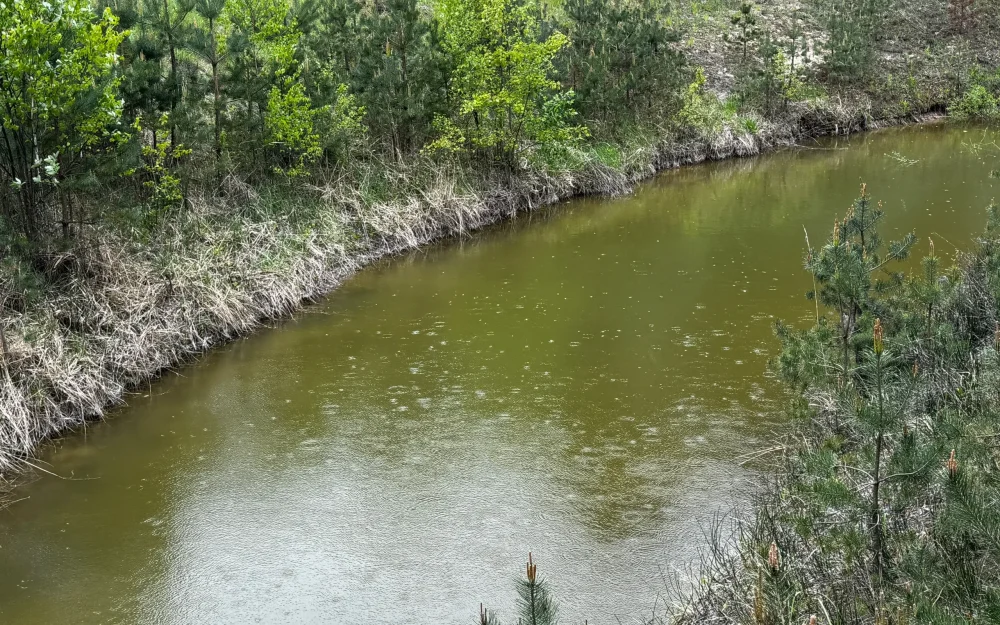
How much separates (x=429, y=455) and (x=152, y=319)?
364 cm

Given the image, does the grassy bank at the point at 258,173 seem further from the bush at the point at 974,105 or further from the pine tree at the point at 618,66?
the bush at the point at 974,105

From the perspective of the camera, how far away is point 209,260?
963 centimetres

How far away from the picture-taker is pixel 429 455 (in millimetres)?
6754

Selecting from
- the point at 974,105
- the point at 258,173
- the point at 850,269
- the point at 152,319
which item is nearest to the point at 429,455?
the point at 850,269

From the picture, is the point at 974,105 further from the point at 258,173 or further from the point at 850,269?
the point at 850,269

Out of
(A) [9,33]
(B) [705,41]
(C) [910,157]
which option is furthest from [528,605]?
(B) [705,41]

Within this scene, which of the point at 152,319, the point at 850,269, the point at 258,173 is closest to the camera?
the point at 850,269

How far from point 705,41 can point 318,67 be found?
15.1 meters

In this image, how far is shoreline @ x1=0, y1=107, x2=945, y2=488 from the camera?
7.07 meters

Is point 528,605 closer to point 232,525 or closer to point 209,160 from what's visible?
point 232,525

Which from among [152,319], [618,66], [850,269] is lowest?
[152,319]

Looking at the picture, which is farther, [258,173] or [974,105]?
[974,105]

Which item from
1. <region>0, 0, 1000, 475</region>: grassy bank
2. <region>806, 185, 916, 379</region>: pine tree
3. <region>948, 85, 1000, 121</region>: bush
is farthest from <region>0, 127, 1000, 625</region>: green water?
<region>948, 85, 1000, 121</region>: bush

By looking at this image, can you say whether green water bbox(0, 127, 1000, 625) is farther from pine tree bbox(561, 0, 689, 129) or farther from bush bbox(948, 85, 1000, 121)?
bush bbox(948, 85, 1000, 121)
